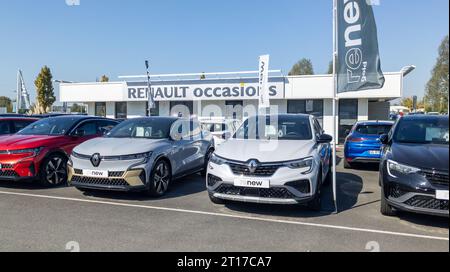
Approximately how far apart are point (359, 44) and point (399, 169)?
2336 mm

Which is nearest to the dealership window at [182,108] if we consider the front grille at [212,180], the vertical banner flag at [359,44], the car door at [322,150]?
the car door at [322,150]

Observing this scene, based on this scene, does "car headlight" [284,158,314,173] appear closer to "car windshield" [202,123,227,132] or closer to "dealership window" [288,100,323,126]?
"car windshield" [202,123,227,132]

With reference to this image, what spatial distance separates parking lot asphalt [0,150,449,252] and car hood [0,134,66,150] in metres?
0.99

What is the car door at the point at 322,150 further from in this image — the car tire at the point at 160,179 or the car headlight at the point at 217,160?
the car tire at the point at 160,179

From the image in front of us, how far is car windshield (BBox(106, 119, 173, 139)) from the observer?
7.75 metres

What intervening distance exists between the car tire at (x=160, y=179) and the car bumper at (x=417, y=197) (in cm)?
408

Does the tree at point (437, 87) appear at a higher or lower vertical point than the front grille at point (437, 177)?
higher

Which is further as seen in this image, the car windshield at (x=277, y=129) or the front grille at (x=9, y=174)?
the front grille at (x=9, y=174)

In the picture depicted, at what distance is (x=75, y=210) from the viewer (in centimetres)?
590

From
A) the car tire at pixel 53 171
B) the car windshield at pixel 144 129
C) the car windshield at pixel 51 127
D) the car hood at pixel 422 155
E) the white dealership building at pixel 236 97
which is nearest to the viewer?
the car hood at pixel 422 155

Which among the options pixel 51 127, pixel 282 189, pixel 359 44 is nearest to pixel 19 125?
pixel 51 127

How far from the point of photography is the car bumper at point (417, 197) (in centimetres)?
473

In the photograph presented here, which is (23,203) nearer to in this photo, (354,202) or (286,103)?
(354,202)

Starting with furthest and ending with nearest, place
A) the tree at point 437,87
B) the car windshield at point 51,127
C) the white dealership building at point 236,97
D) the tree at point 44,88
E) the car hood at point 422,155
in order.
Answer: the tree at point 437,87
the tree at point 44,88
the white dealership building at point 236,97
the car windshield at point 51,127
the car hood at point 422,155
